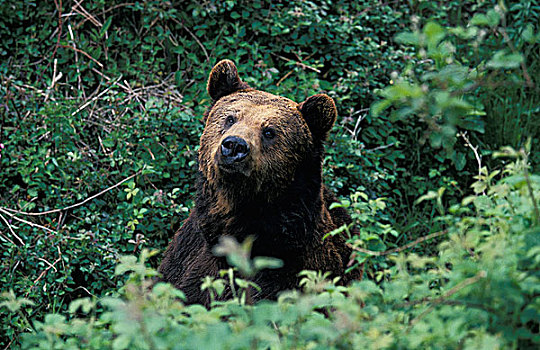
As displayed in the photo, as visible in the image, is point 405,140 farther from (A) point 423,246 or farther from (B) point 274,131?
(B) point 274,131

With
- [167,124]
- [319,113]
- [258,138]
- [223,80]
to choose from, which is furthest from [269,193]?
[167,124]

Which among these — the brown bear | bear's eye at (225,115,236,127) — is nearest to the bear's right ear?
the brown bear

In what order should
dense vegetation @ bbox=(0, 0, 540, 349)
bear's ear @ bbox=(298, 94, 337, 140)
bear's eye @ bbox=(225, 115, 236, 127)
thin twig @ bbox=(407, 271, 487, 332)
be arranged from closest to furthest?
thin twig @ bbox=(407, 271, 487, 332) < bear's eye @ bbox=(225, 115, 236, 127) < bear's ear @ bbox=(298, 94, 337, 140) < dense vegetation @ bbox=(0, 0, 540, 349)

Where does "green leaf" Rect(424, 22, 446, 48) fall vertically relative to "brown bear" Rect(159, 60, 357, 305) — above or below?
above

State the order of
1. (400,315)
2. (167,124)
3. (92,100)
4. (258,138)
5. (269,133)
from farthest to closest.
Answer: (92,100) → (167,124) → (269,133) → (258,138) → (400,315)

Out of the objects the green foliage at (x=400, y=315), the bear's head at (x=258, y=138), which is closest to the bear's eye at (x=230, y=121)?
the bear's head at (x=258, y=138)

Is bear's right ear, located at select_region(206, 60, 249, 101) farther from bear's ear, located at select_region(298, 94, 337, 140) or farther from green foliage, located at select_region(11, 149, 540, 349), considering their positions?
green foliage, located at select_region(11, 149, 540, 349)

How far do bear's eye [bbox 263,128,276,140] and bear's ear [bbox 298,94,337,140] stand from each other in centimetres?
29

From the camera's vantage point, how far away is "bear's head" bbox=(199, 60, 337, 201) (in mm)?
3459

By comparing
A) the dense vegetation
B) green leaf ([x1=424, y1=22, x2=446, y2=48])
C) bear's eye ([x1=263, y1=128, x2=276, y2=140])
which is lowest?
the dense vegetation

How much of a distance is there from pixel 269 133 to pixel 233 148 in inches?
15.5

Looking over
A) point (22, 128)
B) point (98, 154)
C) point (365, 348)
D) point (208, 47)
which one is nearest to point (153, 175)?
point (98, 154)

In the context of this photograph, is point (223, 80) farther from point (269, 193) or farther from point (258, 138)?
point (269, 193)

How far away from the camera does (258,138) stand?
360 cm
